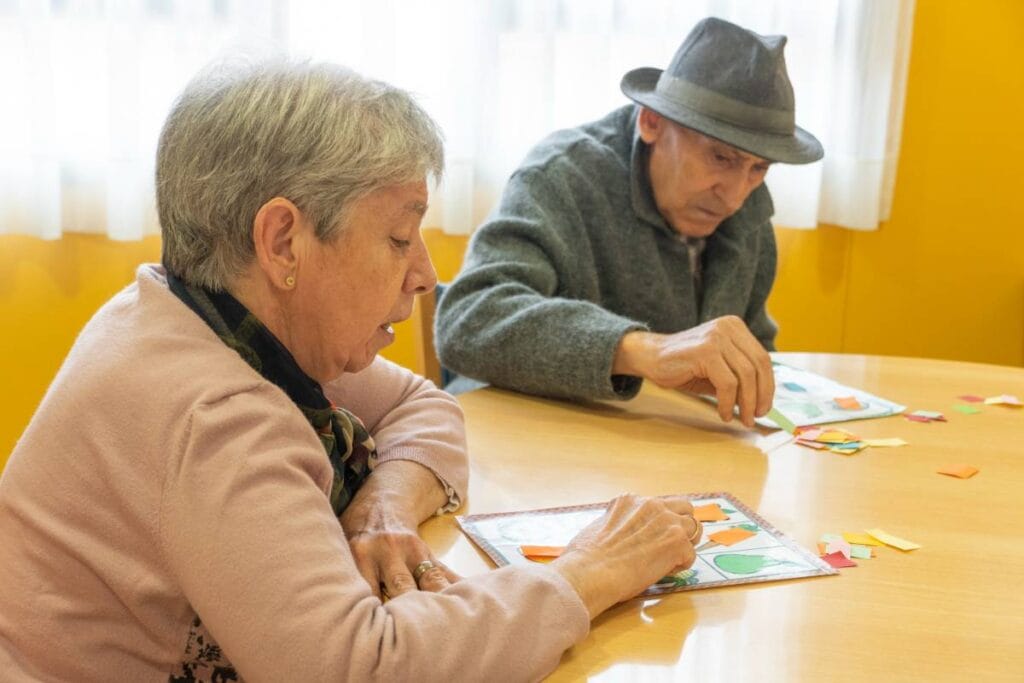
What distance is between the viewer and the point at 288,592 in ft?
3.10

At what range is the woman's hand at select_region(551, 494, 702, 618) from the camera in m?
1.12

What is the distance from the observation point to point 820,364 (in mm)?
2229

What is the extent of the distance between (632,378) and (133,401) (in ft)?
3.25

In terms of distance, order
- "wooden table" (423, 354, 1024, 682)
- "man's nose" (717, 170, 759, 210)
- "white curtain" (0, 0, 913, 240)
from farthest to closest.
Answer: "white curtain" (0, 0, 913, 240), "man's nose" (717, 170, 759, 210), "wooden table" (423, 354, 1024, 682)

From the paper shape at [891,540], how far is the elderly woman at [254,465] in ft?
0.92

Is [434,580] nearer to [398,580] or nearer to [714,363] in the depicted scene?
[398,580]

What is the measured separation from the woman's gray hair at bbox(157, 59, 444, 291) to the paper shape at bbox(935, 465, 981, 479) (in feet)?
2.99

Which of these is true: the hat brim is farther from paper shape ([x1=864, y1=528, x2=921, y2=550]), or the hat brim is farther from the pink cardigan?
the pink cardigan

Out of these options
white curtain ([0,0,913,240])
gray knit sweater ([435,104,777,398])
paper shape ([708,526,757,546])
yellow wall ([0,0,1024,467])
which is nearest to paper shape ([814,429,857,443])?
gray knit sweater ([435,104,777,398])

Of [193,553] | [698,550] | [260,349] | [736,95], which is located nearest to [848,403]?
[736,95]

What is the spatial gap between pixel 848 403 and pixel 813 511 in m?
0.53

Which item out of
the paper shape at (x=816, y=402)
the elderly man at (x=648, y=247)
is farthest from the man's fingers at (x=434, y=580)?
the paper shape at (x=816, y=402)

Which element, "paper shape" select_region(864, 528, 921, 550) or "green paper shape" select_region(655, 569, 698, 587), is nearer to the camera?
"green paper shape" select_region(655, 569, 698, 587)

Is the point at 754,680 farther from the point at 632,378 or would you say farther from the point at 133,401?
the point at 632,378
